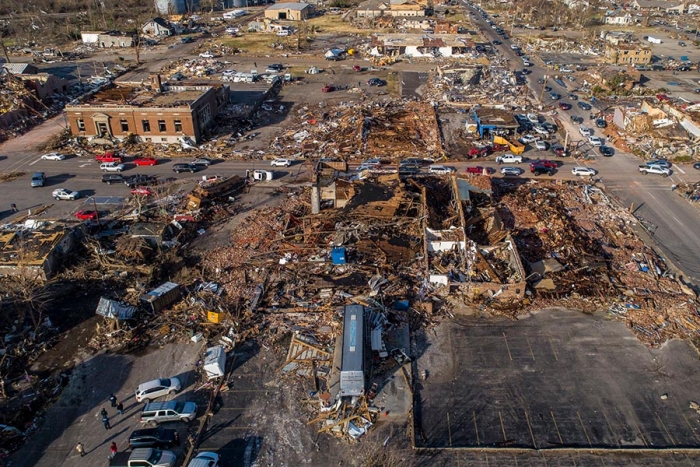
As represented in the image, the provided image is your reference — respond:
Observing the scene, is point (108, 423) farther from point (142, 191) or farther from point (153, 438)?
point (142, 191)

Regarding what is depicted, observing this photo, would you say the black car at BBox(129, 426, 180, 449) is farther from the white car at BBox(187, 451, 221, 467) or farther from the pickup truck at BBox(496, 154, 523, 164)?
the pickup truck at BBox(496, 154, 523, 164)

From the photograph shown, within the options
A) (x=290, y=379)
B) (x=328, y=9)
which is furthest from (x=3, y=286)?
(x=328, y=9)

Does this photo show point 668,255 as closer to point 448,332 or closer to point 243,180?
point 448,332

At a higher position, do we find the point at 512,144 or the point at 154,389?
the point at 512,144

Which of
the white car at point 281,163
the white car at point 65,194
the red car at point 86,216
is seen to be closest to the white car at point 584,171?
the white car at point 281,163

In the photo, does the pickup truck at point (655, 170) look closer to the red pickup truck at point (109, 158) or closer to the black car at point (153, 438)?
the black car at point (153, 438)

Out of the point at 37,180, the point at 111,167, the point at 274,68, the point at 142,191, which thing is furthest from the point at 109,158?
the point at 274,68

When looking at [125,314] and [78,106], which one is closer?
[125,314]
